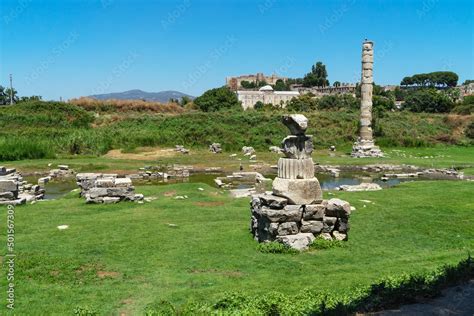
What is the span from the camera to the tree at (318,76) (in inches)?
5344

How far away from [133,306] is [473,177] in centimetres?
2308

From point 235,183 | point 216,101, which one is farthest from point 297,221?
point 216,101

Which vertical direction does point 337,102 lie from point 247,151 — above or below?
above

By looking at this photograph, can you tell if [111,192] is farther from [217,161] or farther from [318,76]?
[318,76]

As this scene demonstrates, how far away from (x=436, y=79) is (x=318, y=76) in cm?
3224

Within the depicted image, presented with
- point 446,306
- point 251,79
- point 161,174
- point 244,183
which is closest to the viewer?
point 446,306

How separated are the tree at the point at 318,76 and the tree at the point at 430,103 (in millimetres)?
61918

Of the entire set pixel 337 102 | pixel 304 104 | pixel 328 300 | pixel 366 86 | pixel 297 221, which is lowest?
pixel 328 300

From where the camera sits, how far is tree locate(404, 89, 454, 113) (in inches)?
2822

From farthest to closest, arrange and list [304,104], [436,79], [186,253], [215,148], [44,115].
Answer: [436,79]
[304,104]
[44,115]
[215,148]
[186,253]

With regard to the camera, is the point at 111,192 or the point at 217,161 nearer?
the point at 111,192

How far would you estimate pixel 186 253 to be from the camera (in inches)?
416

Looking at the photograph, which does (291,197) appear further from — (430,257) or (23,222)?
(23,222)

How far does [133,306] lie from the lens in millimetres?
7617
